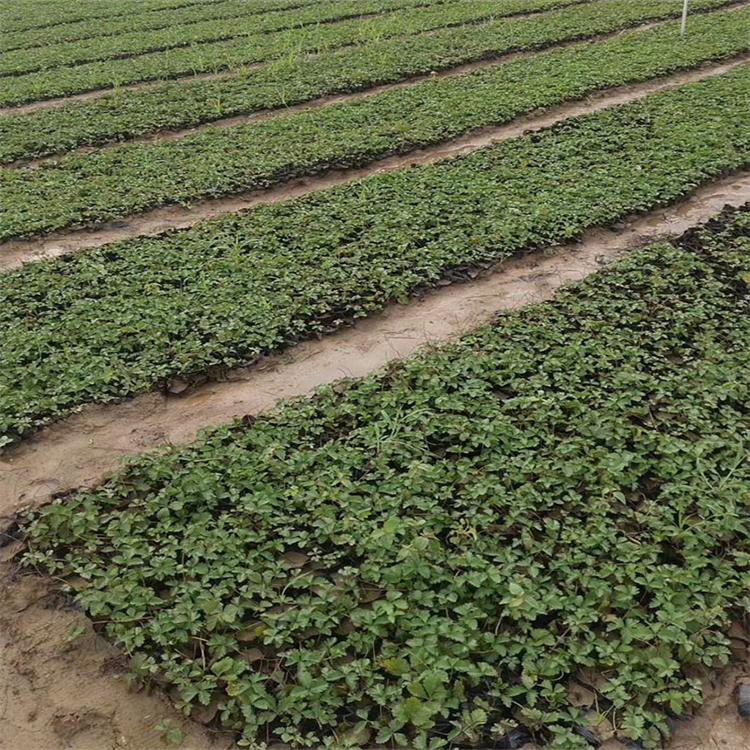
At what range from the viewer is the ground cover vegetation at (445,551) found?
3.12 m

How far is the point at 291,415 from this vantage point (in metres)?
4.79

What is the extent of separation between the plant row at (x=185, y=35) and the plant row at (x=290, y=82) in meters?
3.85

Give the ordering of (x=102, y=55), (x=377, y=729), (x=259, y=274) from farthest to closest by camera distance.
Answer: (x=102, y=55) < (x=259, y=274) < (x=377, y=729)

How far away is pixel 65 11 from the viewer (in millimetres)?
22766

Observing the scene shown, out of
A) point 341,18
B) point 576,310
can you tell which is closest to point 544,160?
point 576,310

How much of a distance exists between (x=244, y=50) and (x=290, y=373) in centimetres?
1373

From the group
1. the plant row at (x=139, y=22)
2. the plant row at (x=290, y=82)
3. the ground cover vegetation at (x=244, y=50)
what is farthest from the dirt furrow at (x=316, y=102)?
the plant row at (x=139, y=22)

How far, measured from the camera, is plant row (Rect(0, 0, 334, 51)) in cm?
1877

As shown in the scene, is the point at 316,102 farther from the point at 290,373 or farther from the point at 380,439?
the point at 380,439

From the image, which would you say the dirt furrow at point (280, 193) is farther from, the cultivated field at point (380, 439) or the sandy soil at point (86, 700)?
the sandy soil at point (86, 700)

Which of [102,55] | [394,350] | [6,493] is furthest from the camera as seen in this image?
[102,55]

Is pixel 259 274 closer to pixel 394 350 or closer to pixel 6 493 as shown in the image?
pixel 394 350

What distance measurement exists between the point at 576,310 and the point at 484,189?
9.71 ft

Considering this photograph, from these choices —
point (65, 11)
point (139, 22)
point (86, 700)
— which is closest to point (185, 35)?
point (139, 22)
